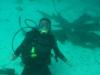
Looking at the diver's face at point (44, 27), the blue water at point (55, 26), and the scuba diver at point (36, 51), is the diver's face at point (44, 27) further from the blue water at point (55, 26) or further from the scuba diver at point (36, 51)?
the blue water at point (55, 26)

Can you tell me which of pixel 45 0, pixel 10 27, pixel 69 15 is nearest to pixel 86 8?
pixel 69 15

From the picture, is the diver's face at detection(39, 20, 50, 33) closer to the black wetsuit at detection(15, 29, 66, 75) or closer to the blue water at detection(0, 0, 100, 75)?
the black wetsuit at detection(15, 29, 66, 75)

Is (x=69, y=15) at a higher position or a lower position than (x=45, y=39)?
higher

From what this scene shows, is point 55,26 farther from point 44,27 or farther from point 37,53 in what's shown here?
point 37,53

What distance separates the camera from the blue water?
691 cm

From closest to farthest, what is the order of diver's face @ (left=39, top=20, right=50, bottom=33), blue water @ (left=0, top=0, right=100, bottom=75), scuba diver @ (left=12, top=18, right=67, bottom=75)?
1. scuba diver @ (left=12, top=18, right=67, bottom=75)
2. diver's face @ (left=39, top=20, right=50, bottom=33)
3. blue water @ (left=0, top=0, right=100, bottom=75)

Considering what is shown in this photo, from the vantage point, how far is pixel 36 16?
24.3 ft

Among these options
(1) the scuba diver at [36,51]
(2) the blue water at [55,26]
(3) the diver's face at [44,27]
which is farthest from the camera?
(2) the blue water at [55,26]

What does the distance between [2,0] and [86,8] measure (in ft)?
8.36

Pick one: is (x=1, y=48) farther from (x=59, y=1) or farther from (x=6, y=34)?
(x=59, y=1)

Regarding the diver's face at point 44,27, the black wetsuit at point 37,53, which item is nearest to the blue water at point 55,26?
the black wetsuit at point 37,53

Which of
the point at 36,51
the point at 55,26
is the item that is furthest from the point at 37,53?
the point at 55,26

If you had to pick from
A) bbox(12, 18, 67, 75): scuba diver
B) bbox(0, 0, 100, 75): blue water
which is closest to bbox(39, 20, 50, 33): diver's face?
bbox(12, 18, 67, 75): scuba diver

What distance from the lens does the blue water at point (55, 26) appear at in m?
6.91
